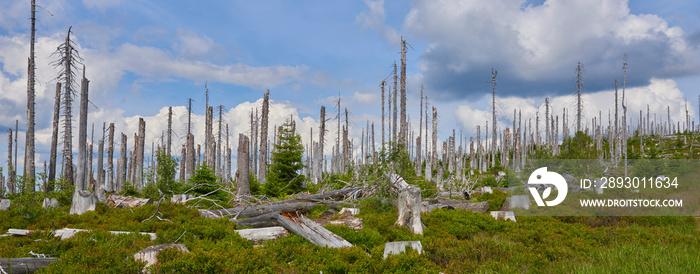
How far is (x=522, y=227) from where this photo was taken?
11211 millimetres

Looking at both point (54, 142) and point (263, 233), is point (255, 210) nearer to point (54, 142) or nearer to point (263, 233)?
point (263, 233)

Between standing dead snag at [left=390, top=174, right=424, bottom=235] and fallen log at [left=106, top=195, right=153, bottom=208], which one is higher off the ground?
standing dead snag at [left=390, top=174, right=424, bottom=235]

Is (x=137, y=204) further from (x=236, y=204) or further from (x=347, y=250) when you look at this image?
(x=347, y=250)

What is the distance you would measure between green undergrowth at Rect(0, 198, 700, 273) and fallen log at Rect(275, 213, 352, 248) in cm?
27

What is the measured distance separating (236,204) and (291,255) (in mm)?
9497

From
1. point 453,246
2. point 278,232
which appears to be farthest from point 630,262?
point 278,232

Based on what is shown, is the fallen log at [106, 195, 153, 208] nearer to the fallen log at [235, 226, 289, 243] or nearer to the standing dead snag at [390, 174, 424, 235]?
the fallen log at [235, 226, 289, 243]

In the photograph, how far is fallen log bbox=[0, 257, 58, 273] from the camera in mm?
6375

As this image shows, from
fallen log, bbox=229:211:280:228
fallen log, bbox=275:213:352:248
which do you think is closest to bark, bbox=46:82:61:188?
fallen log, bbox=229:211:280:228

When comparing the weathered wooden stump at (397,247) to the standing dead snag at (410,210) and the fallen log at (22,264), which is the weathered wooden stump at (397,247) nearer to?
the standing dead snag at (410,210)

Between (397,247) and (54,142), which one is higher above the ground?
(54,142)

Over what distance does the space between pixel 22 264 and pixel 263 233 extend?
4.59m

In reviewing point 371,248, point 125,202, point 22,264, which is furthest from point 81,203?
point 371,248

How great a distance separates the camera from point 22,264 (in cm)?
659
